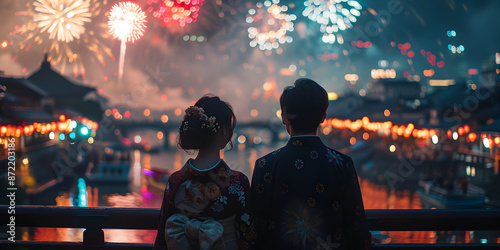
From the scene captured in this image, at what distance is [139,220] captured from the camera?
11.2ft

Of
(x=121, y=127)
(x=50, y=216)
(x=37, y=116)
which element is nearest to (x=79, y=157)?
(x=37, y=116)

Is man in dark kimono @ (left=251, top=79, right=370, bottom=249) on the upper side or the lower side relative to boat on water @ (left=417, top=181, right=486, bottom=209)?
upper

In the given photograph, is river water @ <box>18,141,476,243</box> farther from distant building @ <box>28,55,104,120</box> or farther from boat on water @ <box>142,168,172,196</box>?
distant building @ <box>28,55,104,120</box>

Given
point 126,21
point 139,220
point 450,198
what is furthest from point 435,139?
point 139,220

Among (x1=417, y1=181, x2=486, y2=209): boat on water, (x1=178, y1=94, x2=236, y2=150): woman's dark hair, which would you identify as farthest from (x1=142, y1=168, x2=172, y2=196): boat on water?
(x1=178, y1=94, x2=236, y2=150): woman's dark hair

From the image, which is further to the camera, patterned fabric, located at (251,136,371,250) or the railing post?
the railing post

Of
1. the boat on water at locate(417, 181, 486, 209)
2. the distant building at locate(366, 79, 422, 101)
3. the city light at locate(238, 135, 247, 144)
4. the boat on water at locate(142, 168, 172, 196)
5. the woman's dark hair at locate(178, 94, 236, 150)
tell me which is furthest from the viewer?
the city light at locate(238, 135, 247, 144)

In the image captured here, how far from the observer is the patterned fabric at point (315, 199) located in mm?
2598

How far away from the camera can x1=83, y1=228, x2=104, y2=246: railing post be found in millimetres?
3459

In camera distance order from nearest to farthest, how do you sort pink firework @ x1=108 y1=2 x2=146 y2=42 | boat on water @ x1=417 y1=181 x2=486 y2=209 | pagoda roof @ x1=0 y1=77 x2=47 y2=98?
1. pink firework @ x1=108 y1=2 x2=146 y2=42
2. pagoda roof @ x1=0 y1=77 x2=47 y2=98
3. boat on water @ x1=417 y1=181 x2=486 y2=209

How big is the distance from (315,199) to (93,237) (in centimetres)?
206

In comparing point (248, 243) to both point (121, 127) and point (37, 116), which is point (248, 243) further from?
point (121, 127)

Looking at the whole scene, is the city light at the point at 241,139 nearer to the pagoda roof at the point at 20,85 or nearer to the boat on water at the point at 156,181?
the boat on water at the point at 156,181

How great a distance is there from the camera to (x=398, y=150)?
4253 cm
